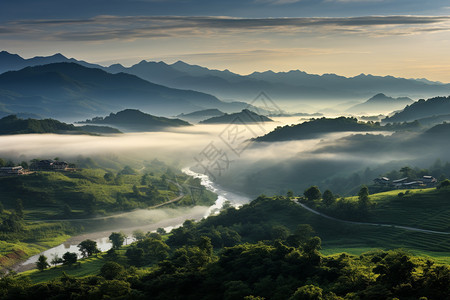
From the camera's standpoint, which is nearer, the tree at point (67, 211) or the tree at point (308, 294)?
the tree at point (308, 294)

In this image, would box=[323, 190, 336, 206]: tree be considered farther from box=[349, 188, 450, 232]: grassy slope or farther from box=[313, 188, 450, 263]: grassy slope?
box=[349, 188, 450, 232]: grassy slope

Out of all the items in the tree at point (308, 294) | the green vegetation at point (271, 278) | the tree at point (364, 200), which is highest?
the tree at point (308, 294)

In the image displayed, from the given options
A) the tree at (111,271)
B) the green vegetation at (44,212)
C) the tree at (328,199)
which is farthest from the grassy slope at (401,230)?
the green vegetation at (44,212)

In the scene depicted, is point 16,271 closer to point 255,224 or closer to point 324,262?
point 255,224

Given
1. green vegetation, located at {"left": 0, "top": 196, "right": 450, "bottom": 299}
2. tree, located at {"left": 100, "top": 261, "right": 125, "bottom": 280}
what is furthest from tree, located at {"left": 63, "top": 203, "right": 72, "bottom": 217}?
tree, located at {"left": 100, "top": 261, "right": 125, "bottom": 280}

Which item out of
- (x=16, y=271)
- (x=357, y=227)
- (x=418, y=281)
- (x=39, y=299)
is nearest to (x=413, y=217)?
(x=357, y=227)

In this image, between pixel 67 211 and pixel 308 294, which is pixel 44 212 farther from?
pixel 308 294

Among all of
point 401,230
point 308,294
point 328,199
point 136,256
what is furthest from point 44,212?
point 308,294

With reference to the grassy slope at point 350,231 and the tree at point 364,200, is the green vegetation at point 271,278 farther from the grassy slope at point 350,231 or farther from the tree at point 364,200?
the tree at point 364,200

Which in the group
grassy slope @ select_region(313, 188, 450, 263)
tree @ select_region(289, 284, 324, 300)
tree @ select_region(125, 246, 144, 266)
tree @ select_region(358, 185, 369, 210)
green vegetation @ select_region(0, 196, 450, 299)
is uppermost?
tree @ select_region(289, 284, 324, 300)

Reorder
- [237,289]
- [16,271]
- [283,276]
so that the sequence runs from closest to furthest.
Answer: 1. [237,289]
2. [283,276]
3. [16,271]

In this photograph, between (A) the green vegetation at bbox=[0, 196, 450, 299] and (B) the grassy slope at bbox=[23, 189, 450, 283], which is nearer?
(A) the green vegetation at bbox=[0, 196, 450, 299]
